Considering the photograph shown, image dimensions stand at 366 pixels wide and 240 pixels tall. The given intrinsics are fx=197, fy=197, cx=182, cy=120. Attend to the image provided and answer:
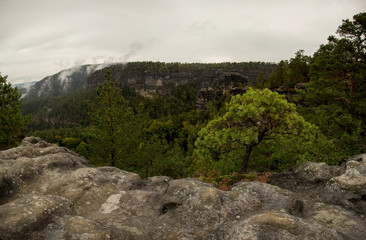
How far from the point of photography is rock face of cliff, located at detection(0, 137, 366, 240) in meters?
5.33

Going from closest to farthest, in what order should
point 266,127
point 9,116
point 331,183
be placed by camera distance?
point 331,183 → point 266,127 → point 9,116

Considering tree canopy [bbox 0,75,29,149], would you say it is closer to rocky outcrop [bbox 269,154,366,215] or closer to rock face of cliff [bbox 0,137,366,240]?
rock face of cliff [bbox 0,137,366,240]

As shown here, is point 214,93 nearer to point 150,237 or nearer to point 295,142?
point 295,142

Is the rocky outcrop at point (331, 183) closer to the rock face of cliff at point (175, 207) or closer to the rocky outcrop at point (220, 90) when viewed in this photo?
the rock face of cliff at point (175, 207)

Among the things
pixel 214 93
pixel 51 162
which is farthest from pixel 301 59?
pixel 214 93

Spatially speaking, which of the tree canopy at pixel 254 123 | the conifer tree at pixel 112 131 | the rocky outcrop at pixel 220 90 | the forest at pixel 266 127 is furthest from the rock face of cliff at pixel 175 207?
the rocky outcrop at pixel 220 90

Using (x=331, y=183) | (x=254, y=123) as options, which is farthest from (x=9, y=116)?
(x=331, y=183)

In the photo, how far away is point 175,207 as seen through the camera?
7078mm

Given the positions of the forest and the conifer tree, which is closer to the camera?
the forest

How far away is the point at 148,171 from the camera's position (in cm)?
2181

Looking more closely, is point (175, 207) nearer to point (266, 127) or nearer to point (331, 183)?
point (331, 183)

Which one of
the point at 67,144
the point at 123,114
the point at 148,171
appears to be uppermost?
the point at 123,114

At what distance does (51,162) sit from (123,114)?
1253 cm

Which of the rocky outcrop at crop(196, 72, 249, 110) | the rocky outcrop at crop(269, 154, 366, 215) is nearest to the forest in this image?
the rocky outcrop at crop(269, 154, 366, 215)
